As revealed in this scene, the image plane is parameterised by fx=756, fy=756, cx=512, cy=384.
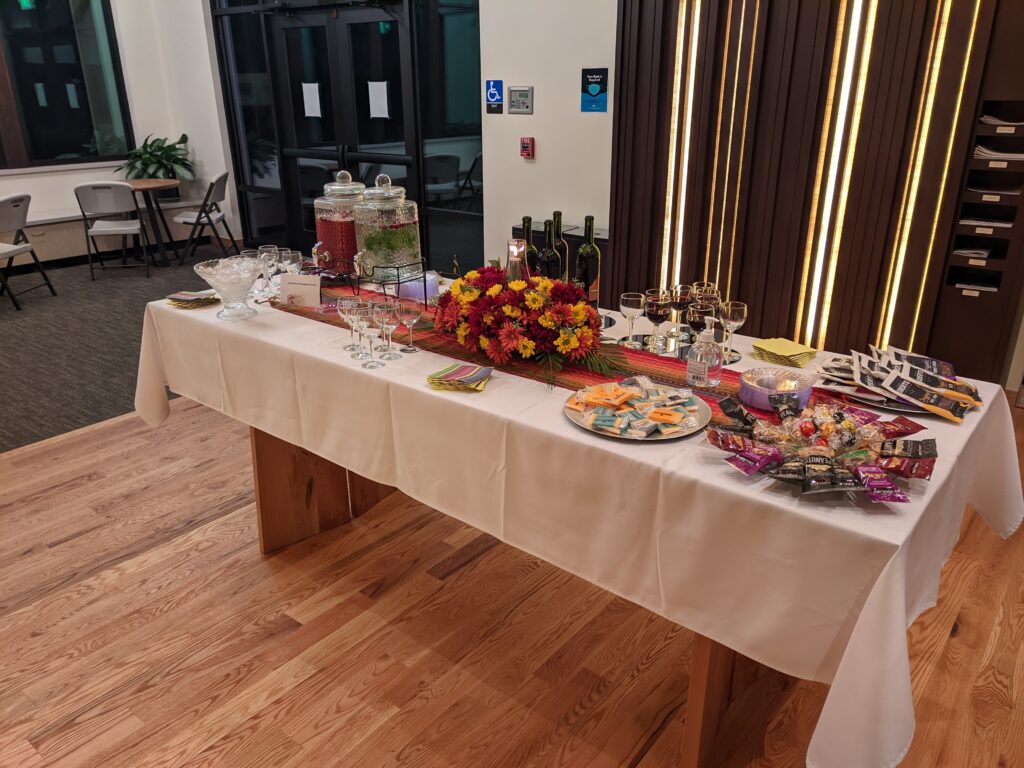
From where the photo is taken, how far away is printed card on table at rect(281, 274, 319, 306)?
2292 millimetres

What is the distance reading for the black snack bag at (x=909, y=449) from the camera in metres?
1.30

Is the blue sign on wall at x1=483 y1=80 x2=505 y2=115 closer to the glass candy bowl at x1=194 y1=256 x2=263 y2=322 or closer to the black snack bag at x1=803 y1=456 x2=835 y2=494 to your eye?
the glass candy bowl at x1=194 y1=256 x2=263 y2=322

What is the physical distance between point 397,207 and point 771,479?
137cm

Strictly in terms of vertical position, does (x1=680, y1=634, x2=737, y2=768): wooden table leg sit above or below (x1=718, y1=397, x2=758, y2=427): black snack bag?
below

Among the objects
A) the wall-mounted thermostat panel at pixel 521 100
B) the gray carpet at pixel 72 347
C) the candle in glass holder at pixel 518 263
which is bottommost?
the gray carpet at pixel 72 347

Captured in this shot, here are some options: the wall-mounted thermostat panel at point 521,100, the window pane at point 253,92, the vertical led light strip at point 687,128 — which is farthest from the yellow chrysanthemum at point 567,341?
the window pane at point 253,92

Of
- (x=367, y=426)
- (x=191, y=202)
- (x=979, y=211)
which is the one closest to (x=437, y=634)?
(x=367, y=426)

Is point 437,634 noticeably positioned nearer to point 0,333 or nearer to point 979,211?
point 979,211

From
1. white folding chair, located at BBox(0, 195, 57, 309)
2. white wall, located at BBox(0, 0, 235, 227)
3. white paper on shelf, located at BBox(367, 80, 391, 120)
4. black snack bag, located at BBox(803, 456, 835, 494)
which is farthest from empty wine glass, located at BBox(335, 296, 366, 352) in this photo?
white wall, located at BBox(0, 0, 235, 227)

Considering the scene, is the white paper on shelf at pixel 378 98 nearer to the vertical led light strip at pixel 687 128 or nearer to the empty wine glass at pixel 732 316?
the vertical led light strip at pixel 687 128

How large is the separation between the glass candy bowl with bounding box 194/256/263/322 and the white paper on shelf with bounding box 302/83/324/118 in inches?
177

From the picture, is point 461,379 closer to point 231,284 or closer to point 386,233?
point 386,233

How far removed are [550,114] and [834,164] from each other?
1.71m

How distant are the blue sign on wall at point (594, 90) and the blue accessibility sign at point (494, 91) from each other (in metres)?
0.61
